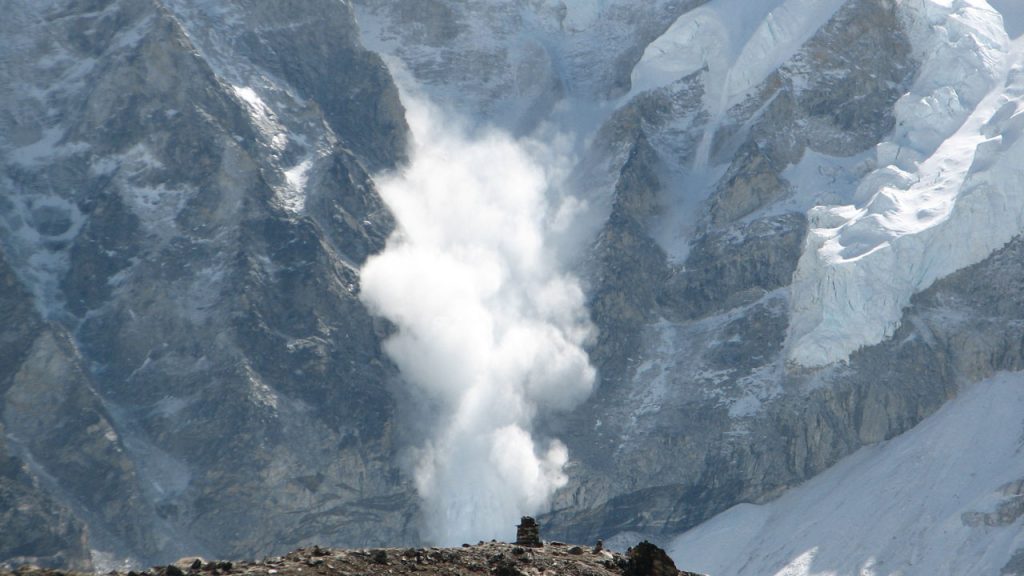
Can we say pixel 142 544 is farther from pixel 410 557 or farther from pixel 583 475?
pixel 410 557

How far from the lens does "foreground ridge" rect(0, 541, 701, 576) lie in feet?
185

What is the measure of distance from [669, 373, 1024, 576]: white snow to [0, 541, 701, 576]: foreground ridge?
99.5m

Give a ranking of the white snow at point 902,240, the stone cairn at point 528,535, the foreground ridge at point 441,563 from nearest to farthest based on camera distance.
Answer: the foreground ridge at point 441,563
the stone cairn at point 528,535
the white snow at point 902,240

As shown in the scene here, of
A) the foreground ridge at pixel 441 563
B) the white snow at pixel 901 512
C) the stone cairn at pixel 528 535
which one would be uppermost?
the white snow at pixel 901 512

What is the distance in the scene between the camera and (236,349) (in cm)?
18388

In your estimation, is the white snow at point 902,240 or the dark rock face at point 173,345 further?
the white snow at point 902,240

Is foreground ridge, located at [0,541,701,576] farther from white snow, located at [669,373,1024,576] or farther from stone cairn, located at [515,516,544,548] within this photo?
white snow, located at [669,373,1024,576]

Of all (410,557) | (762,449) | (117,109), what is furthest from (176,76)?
(410,557)

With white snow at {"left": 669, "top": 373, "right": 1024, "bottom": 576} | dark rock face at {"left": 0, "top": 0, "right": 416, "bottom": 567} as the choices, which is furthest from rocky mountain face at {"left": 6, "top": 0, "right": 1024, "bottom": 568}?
white snow at {"left": 669, "top": 373, "right": 1024, "bottom": 576}

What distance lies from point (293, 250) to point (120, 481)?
1291 inches

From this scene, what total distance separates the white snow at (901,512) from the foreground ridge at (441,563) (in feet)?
326

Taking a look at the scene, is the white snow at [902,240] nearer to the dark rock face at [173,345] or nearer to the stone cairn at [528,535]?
the dark rock face at [173,345]

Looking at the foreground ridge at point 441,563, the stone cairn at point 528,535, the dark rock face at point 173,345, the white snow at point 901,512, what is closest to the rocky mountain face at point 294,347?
the dark rock face at point 173,345

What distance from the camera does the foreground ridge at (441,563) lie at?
185ft
